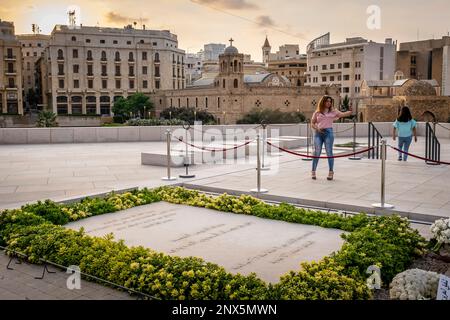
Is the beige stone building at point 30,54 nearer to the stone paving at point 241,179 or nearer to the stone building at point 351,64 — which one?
the stone building at point 351,64

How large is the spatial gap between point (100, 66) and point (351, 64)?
4639 centimetres

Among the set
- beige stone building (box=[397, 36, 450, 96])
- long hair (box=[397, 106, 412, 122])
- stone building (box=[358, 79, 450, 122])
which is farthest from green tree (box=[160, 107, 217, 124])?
long hair (box=[397, 106, 412, 122])

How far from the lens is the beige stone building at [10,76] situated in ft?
245

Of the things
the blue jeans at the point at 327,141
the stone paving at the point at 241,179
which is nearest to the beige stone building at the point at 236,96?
the stone paving at the point at 241,179

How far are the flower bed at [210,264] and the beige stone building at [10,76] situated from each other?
244ft

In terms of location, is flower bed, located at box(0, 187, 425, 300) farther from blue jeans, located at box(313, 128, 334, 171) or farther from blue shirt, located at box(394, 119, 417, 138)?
blue shirt, located at box(394, 119, 417, 138)

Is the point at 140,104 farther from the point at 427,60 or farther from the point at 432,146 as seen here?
the point at 432,146

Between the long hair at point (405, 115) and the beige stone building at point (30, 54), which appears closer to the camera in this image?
the long hair at point (405, 115)

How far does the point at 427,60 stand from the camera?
277 ft

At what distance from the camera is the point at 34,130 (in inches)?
858

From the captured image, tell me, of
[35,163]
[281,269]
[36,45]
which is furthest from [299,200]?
[36,45]
